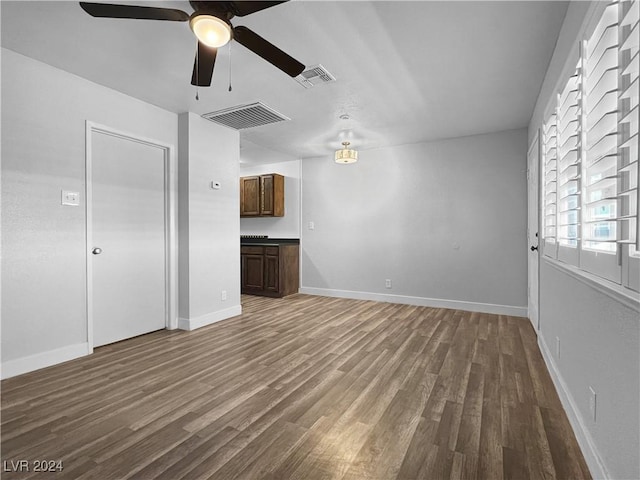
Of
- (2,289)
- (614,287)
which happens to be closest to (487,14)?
(614,287)

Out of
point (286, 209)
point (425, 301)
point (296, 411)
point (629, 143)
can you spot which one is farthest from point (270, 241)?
point (629, 143)

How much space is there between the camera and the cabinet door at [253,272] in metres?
5.89

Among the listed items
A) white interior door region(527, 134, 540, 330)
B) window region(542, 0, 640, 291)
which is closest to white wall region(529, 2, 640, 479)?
window region(542, 0, 640, 291)

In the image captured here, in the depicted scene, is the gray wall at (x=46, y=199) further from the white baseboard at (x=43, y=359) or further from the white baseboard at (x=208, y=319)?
the white baseboard at (x=208, y=319)

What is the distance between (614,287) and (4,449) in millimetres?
2940

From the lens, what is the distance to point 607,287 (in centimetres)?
135

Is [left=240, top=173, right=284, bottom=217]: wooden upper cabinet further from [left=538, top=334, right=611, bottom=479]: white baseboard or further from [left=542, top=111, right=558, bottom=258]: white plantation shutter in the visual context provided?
[left=538, top=334, right=611, bottom=479]: white baseboard

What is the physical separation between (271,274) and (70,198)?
3320 mm

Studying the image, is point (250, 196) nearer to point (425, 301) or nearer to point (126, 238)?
point (126, 238)

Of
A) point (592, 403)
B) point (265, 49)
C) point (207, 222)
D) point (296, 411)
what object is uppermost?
point (265, 49)

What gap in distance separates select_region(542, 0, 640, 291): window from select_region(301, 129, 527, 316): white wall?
230cm

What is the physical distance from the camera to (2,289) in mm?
2510

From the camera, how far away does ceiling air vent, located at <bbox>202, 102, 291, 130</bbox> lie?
3613mm

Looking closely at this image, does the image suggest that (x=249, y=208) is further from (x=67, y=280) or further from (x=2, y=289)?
(x=2, y=289)
